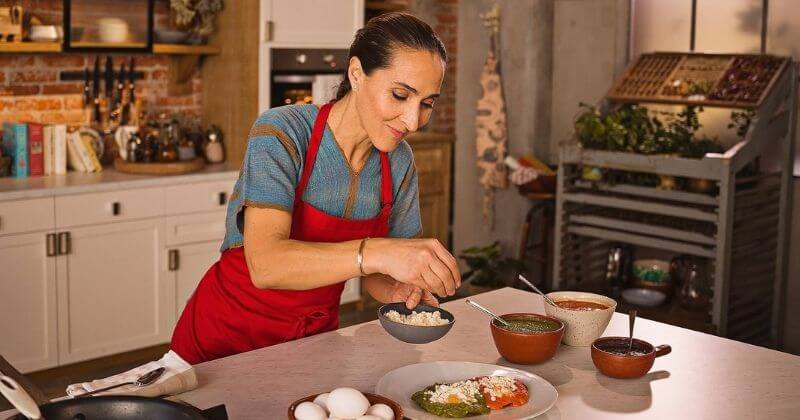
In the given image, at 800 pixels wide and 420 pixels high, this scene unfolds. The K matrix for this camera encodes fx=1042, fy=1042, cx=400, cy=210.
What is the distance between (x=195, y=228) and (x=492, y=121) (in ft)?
6.76

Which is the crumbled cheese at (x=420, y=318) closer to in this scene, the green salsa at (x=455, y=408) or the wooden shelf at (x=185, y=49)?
the green salsa at (x=455, y=408)

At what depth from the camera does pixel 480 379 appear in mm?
2098

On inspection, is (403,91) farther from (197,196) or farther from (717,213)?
(197,196)

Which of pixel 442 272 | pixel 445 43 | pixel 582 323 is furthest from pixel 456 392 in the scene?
pixel 445 43

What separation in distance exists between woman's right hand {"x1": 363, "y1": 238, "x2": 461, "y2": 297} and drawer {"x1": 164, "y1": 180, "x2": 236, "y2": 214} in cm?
332

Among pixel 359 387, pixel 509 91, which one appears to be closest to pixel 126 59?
pixel 509 91

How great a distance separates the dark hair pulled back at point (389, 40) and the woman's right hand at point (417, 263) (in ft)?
1.43

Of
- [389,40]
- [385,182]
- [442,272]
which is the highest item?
[389,40]

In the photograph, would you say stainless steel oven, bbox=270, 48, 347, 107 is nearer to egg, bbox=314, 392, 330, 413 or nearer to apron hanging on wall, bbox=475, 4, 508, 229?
apron hanging on wall, bbox=475, 4, 508, 229

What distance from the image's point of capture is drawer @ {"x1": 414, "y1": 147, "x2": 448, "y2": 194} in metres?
6.82

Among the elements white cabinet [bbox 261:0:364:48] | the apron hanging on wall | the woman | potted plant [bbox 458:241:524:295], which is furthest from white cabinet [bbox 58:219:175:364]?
the woman

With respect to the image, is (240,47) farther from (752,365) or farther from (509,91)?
(752,365)

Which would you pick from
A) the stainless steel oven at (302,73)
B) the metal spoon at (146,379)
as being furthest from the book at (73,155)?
the metal spoon at (146,379)

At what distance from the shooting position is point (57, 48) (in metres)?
5.30
